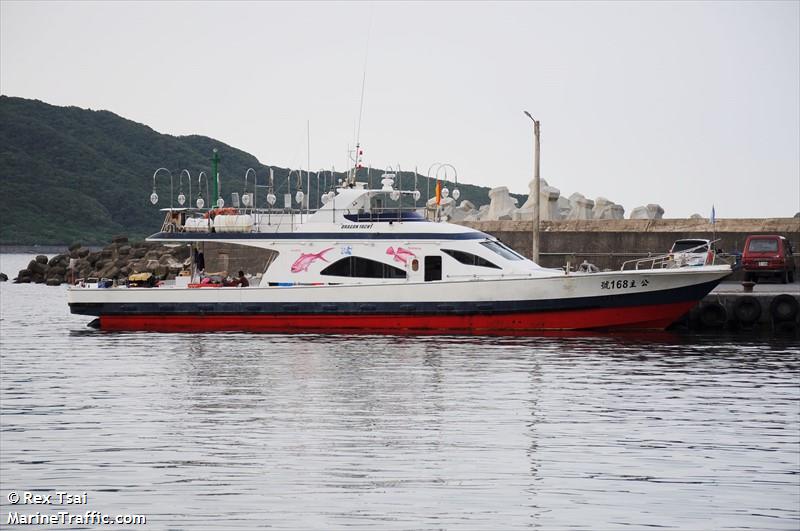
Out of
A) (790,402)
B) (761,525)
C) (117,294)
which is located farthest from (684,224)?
(761,525)

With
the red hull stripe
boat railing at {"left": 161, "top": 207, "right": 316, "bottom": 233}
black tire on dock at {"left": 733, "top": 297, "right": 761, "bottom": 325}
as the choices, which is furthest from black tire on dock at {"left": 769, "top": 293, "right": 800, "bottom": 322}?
boat railing at {"left": 161, "top": 207, "right": 316, "bottom": 233}

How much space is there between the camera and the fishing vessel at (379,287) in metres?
33.7

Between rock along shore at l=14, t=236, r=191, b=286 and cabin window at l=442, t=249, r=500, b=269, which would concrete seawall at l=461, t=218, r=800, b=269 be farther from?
rock along shore at l=14, t=236, r=191, b=286

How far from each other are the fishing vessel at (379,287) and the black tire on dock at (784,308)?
2.75 metres

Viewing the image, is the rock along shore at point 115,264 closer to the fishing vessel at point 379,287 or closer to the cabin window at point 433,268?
the fishing vessel at point 379,287

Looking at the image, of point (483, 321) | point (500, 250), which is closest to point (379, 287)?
point (483, 321)

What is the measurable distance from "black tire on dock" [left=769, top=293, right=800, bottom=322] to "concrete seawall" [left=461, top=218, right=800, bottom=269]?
12.7 metres

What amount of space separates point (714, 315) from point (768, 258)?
9040mm

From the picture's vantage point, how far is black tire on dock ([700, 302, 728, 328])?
1405 inches

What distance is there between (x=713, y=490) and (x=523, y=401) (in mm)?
7242

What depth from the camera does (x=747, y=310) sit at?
3534cm

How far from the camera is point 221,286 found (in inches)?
1465

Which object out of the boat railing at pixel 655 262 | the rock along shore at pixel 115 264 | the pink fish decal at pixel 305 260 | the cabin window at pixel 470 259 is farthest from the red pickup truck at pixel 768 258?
the rock along shore at pixel 115 264

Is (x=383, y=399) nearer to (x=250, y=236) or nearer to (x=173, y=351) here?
(x=173, y=351)
